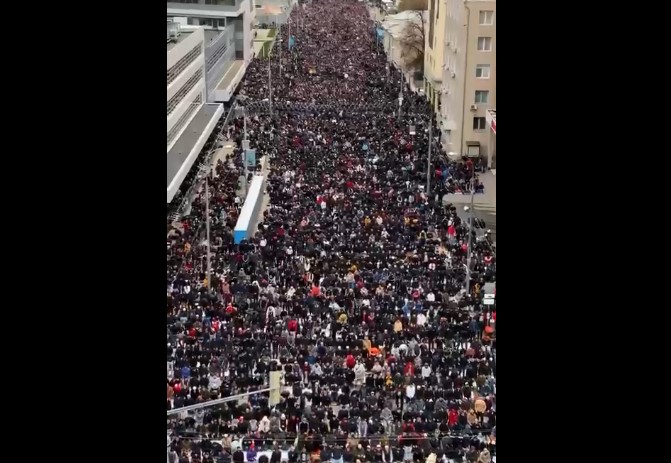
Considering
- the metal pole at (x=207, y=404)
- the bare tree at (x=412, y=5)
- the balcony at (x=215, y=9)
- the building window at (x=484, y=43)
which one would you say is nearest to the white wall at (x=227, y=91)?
the balcony at (x=215, y=9)

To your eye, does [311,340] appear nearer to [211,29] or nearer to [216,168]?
[216,168]

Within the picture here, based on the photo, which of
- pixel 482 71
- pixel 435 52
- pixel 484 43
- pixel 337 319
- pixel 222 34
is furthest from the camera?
pixel 222 34

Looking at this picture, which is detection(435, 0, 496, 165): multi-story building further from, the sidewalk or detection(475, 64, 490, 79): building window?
the sidewalk

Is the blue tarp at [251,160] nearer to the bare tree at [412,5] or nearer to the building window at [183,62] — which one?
the building window at [183,62]

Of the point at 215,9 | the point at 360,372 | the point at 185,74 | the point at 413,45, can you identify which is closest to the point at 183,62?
the point at 185,74

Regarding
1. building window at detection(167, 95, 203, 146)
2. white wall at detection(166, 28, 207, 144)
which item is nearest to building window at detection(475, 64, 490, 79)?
white wall at detection(166, 28, 207, 144)

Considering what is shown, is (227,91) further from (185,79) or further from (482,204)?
(482,204)
